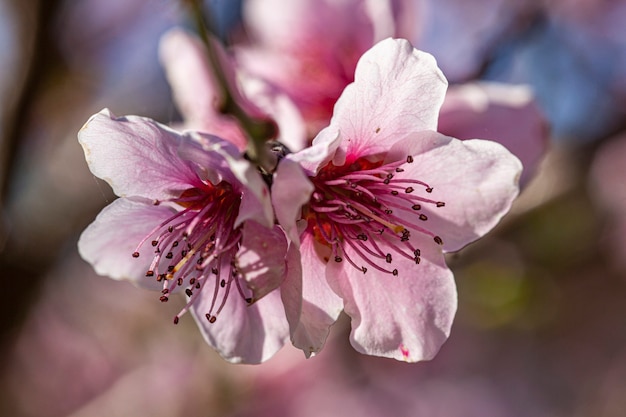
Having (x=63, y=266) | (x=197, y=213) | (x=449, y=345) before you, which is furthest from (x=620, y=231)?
(x=197, y=213)

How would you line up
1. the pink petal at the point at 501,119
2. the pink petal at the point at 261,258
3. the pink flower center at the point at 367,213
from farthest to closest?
the pink petal at the point at 501,119, the pink flower center at the point at 367,213, the pink petal at the point at 261,258

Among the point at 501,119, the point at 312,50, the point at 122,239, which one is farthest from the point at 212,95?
the point at 501,119

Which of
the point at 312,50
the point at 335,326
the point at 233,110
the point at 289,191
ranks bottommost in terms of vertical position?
the point at 335,326

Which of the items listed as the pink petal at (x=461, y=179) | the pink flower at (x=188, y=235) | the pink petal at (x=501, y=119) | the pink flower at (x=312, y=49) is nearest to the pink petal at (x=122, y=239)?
the pink flower at (x=188, y=235)

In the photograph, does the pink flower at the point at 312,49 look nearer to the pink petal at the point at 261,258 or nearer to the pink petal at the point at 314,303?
the pink petal at the point at 314,303

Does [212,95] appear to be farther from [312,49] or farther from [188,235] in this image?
[188,235]
